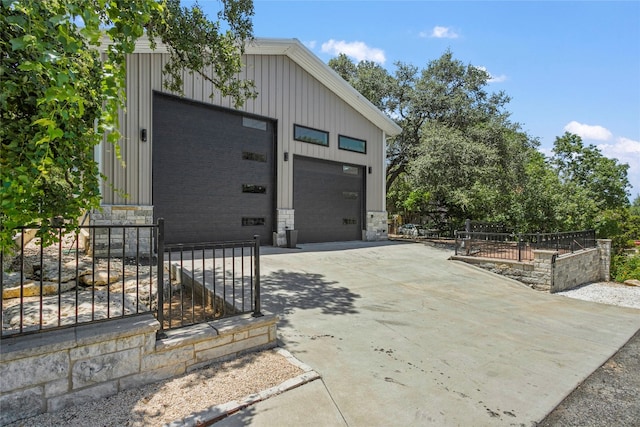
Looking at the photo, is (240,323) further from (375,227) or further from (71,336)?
(375,227)

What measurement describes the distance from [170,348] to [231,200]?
7918 millimetres

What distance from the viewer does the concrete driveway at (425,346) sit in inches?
102

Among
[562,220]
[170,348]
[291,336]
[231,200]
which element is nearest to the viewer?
[170,348]

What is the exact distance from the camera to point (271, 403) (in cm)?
259

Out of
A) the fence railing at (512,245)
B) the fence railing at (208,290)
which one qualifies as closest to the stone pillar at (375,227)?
the fence railing at (512,245)

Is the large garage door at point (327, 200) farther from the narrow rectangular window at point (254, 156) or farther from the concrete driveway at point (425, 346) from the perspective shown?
the concrete driveway at point (425, 346)

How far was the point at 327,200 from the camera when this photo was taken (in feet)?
43.9

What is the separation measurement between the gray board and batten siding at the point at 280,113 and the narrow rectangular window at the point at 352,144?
177 millimetres

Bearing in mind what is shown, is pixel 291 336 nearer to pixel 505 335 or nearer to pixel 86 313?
pixel 86 313

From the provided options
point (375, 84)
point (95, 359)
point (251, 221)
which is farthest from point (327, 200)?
point (95, 359)

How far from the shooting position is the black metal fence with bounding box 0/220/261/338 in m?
2.85

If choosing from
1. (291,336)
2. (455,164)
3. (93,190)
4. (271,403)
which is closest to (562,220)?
(455,164)

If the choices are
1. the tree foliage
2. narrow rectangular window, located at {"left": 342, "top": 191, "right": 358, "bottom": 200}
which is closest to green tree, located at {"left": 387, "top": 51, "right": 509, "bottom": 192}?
A: the tree foliage

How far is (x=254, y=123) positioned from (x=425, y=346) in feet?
30.9
